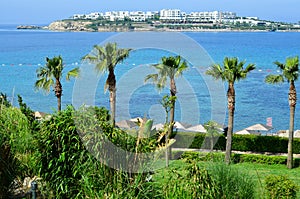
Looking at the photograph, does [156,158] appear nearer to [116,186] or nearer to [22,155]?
[116,186]

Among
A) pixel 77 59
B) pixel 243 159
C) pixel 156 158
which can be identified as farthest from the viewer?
pixel 77 59

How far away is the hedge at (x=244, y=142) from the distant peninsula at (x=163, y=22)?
78.8 meters

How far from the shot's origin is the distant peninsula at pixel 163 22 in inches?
4921

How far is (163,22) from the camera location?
5064 inches

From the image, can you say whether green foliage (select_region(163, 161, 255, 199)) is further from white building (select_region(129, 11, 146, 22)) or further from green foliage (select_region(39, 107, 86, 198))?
white building (select_region(129, 11, 146, 22))

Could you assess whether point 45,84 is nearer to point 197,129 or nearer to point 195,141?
point 195,141

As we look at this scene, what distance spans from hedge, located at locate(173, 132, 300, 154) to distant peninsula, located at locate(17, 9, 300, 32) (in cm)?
7882

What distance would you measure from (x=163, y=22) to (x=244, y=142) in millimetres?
107279

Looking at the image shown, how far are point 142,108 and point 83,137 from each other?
29.1 meters

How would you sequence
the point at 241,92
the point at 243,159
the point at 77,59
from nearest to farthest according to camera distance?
the point at 243,159
the point at 241,92
the point at 77,59

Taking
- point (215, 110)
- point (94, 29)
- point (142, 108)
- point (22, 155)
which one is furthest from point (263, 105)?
point (94, 29)

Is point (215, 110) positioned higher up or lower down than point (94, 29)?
lower down

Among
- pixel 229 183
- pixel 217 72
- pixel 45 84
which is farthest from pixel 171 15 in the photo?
pixel 229 183

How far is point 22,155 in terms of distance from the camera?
412 inches
